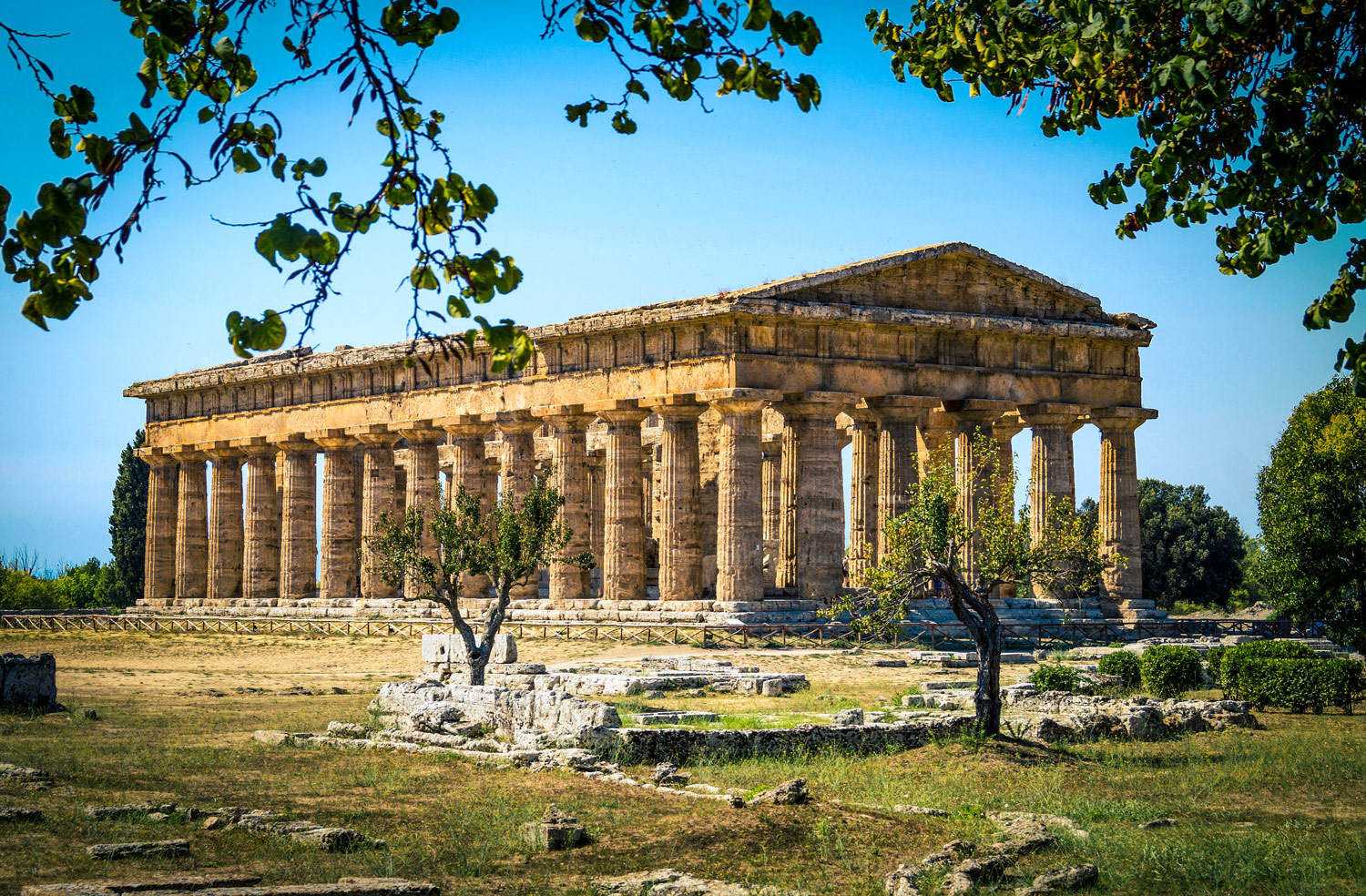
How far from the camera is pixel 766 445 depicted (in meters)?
46.8

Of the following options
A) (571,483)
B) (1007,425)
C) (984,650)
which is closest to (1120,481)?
(1007,425)

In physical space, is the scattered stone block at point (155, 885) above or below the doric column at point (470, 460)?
below

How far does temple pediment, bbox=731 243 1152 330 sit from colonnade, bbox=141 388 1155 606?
266cm

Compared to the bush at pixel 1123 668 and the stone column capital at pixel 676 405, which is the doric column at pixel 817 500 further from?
the bush at pixel 1123 668

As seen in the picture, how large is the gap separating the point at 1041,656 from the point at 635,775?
721 inches

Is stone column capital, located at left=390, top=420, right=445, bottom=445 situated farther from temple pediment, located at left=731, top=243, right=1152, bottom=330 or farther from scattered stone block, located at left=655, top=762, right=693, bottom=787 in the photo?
scattered stone block, located at left=655, top=762, right=693, bottom=787

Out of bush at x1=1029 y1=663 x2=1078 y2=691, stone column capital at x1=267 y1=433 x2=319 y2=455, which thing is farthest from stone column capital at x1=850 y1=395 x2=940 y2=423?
stone column capital at x1=267 y1=433 x2=319 y2=455

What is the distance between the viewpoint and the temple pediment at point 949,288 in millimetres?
37781

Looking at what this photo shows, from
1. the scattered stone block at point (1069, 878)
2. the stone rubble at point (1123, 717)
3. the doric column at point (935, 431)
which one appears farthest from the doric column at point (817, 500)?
the scattered stone block at point (1069, 878)

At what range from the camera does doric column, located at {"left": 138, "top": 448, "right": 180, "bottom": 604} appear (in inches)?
2176

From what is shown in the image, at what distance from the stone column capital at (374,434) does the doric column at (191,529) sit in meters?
10.1

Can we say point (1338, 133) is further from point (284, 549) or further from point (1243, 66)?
point (284, 549)

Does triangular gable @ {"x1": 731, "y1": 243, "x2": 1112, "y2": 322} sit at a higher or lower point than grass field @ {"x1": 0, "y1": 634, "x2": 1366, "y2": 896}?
higher

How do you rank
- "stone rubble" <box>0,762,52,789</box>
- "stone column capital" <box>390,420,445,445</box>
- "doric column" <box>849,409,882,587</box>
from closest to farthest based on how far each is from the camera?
"stone rubble" <box>0,762,52,789</box>
"doric column" <box>849,409,882,587</box>
"stone column capital" <box>390,420,445,445</box>
